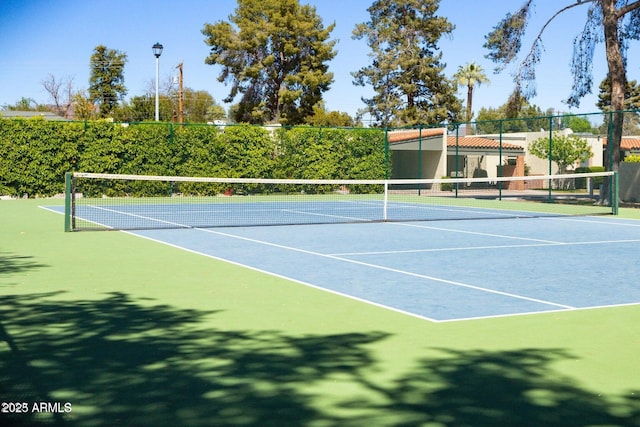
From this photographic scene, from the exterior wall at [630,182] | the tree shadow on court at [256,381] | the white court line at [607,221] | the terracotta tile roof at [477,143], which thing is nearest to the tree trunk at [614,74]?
the exterior wall at [630,182]

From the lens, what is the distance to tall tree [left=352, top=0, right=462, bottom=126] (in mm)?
57375

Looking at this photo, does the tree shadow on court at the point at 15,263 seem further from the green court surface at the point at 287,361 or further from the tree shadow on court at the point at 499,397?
the tree shadow on court at the point at 499,397

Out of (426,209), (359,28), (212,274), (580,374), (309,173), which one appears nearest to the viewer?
(580,374)

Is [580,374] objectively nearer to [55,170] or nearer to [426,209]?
[426,209]

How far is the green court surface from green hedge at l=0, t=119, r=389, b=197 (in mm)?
19777

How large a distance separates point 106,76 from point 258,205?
176 ft

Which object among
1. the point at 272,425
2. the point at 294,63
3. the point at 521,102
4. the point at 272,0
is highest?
the point at 272,0

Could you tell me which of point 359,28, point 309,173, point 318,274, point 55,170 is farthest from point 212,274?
point 359,28

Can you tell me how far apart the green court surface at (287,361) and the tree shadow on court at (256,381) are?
12 millimetres

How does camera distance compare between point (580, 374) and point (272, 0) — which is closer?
point (580, 374)

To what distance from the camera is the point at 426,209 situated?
2366 cm

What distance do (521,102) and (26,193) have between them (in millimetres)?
17109

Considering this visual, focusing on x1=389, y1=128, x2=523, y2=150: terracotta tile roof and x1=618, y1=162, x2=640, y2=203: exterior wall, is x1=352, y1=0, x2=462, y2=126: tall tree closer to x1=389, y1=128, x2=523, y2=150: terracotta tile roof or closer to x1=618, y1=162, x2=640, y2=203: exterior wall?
x1=389, y1=128, x2=523, y2=150: terracotta tile roof

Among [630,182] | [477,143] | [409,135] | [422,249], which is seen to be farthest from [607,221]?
[477,143]
